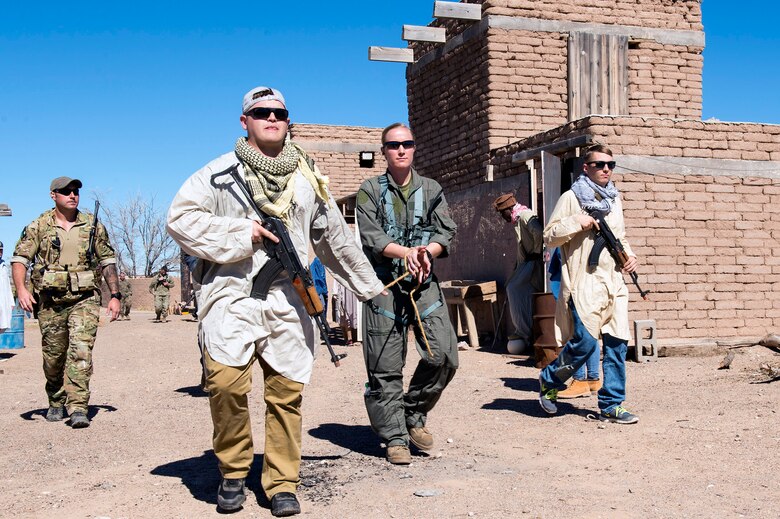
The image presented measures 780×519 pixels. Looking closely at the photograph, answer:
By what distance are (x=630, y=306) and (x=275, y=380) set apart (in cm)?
720

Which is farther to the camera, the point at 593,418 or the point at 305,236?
the point at 593,418

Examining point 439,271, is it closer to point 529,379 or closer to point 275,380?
point 529,379

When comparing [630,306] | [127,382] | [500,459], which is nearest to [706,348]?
[630,306]

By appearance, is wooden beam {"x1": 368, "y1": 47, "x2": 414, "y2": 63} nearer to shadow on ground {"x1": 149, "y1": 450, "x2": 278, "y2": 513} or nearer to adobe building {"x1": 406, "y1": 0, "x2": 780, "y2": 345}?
adobe building {"x1": 406, "y1": 0, "x2": 780, "y2": 345}

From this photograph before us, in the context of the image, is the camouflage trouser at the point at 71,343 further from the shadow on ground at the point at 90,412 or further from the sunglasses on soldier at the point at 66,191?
the sunglasses on soldier at the point at 66,191

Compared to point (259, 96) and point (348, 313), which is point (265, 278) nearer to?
point (259, 96)

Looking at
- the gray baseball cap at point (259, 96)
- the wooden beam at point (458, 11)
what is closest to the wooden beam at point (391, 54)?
the wooden beam at point (458, 11)

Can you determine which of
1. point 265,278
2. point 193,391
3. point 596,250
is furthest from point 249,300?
point 193,391

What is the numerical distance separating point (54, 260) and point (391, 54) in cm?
890

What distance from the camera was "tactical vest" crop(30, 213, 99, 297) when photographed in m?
7.13

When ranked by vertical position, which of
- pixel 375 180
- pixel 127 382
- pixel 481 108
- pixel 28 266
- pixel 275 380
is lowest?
pixel 127 382

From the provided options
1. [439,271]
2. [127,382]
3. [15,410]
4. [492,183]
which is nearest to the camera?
[15,410]

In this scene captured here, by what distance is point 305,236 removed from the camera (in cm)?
454

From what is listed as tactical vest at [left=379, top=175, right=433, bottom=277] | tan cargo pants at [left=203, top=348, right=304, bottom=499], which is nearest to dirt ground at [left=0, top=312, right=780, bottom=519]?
tan cargo pants at [left=203, top=348, right=304, bottom=499]
